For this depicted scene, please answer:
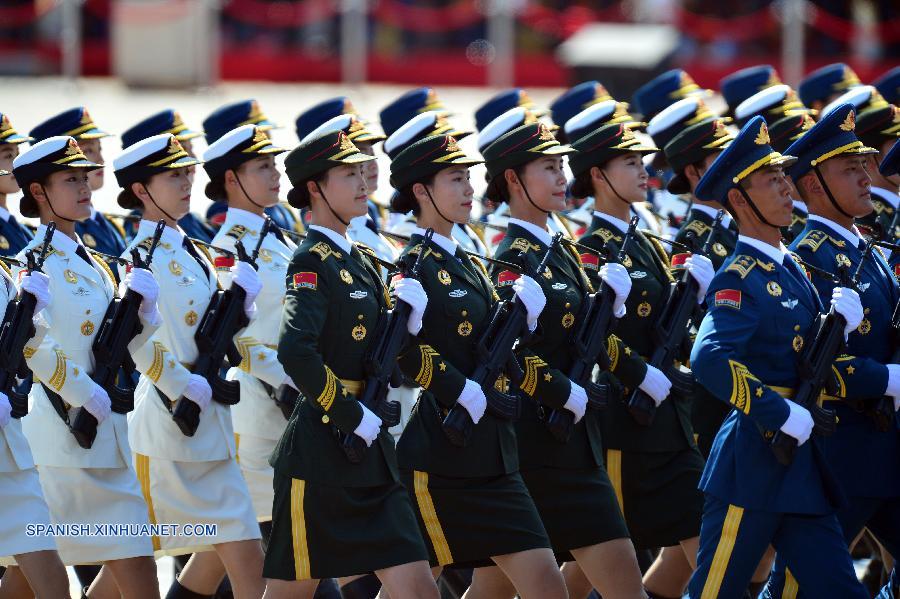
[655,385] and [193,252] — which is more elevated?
[193,252]

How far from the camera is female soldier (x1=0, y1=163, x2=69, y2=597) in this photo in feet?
19.0

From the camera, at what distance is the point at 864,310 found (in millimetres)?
5840

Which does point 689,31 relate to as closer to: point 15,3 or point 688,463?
point 15,3

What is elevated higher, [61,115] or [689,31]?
[61,115]

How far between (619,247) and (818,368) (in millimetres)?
1366

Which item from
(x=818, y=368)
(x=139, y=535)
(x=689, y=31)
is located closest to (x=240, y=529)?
(x=139, y=535)

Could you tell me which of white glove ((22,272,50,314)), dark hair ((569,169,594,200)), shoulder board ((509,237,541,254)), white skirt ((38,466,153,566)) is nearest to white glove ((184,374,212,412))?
white skirt ((38,466,153,566))

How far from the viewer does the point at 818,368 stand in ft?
17.8

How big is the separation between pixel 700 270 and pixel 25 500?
7.84 feet

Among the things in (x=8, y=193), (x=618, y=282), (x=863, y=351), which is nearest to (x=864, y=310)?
(x=863, y=351)

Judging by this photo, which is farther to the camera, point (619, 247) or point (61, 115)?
point (61, 115)

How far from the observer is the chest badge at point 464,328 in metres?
5.79

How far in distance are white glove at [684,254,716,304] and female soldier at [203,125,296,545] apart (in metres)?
1.45

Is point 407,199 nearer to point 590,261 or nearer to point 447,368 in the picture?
point 447,368
